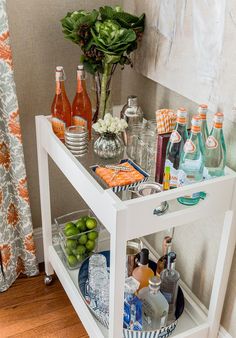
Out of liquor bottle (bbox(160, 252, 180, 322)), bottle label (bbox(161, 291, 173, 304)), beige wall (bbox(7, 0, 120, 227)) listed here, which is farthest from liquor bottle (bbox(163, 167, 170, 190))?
beige wall (bbox(7, 0, 120, 227))

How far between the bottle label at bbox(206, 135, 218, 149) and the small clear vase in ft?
1.07

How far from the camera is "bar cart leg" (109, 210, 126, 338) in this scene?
118cm

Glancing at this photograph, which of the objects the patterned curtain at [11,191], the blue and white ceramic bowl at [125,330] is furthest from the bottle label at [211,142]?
the patterned curtain at [11,191]

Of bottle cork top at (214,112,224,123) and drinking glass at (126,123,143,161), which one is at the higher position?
bottle cork top at (214,112,224,123)

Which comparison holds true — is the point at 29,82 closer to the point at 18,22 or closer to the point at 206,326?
the point at 18,22

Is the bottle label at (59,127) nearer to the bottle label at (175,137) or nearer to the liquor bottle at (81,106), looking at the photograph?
the liquor bottle at (81,106)

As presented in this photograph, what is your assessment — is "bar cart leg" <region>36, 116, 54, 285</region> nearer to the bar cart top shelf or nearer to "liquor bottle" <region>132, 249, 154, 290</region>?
the bar cart top shelf

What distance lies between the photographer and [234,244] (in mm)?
1460

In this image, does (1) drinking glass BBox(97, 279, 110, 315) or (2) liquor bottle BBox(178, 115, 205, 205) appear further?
(1) drinking glass BBox(97, 279, 110, 315)

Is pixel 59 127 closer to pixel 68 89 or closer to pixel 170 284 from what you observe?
pixel 68 89

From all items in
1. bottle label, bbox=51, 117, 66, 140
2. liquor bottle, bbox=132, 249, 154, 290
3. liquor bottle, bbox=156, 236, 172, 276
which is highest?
bottle label, bbox=51, 117, 66, 140

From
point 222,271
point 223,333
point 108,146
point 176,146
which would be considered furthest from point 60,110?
point 223,333

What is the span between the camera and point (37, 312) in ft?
6.31

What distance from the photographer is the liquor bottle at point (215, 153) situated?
4.32 ft
